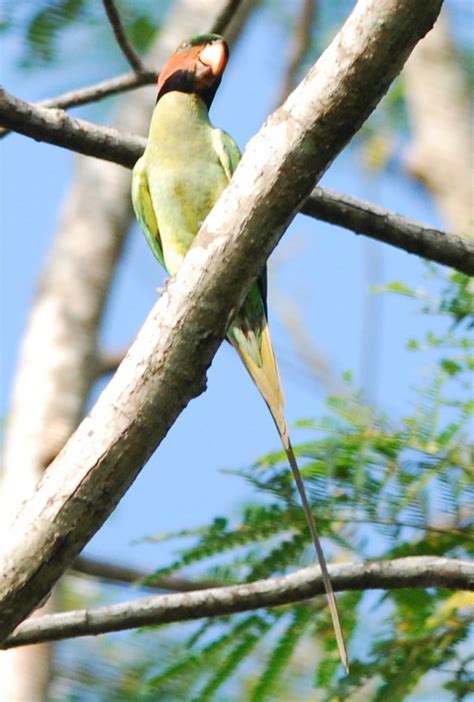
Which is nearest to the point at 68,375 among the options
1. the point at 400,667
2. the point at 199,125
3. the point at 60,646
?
the point at 60,646

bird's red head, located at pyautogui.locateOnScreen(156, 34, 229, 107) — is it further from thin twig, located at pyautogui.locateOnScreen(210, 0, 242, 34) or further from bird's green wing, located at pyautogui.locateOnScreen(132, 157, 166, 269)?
bird's green wing, located at pyautogui.locateOnScreen(132, 157, 166, 269)

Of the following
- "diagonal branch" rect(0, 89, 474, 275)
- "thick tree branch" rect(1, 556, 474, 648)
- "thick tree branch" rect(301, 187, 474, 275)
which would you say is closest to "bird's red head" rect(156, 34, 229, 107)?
"diagonal branch" rect(0, 89, 474, 275)

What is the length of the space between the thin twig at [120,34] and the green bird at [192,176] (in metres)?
0.23

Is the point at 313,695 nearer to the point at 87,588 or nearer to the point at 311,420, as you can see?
the point at 311,420

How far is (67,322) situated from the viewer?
5.16 metres

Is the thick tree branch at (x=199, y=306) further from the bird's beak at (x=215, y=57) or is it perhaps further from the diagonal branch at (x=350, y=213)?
the bird's beak at (x=215, y=57)

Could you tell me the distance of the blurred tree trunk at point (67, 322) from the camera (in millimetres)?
4422

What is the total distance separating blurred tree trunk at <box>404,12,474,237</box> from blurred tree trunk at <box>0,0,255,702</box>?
3.21 feet

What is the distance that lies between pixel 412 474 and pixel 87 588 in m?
2.90

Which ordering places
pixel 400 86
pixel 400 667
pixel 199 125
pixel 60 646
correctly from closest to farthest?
pixel 400 667 < pixel 199 125 < pixel 60 646 < pixel 400 86

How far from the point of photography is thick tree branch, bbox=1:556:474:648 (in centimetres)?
277

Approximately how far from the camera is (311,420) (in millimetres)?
3328

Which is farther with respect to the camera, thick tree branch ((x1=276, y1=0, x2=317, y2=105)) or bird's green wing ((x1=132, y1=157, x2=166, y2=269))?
thick tree branch ((x1=276, y1=0, x2=317, y2=105))

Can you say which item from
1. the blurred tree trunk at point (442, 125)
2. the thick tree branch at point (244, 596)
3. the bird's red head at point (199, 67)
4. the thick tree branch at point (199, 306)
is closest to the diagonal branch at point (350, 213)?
the thick tree branch at point (199, 306)
